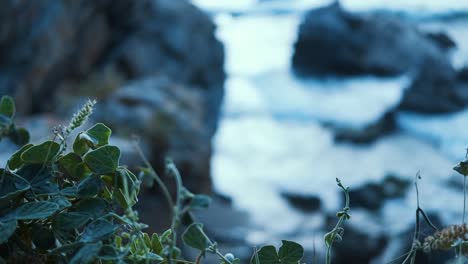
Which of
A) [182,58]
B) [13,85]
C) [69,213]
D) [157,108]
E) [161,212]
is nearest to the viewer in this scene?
[69,213]

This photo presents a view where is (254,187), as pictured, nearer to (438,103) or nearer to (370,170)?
A: (370,170)

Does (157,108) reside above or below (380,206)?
below

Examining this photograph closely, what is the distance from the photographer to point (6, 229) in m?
0.28

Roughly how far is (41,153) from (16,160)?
0.07ft

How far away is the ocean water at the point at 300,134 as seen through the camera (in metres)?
3.77

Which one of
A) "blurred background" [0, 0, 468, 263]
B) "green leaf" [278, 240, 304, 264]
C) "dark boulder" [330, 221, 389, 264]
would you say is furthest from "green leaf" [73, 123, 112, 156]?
"dark boulder" [330, 221, 389, 264]

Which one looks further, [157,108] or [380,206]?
[380,206]

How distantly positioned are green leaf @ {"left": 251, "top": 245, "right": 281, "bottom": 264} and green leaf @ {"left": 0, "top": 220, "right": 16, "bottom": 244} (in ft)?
0.37

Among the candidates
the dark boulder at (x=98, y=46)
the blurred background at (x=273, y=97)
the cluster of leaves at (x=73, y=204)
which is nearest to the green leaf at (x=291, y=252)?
the cluster of leaves at (x=73, y=204)

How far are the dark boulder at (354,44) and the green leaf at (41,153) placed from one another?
4555mm

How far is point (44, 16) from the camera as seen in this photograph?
321cm

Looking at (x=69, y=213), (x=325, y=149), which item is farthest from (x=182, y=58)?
(x=69, y=213)

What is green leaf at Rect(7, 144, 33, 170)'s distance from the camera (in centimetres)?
32

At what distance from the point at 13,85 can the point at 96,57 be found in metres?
0.86
